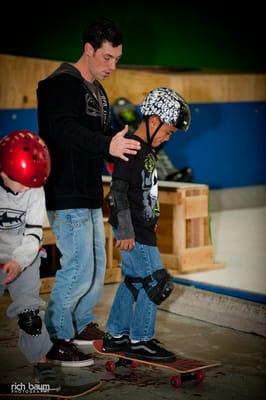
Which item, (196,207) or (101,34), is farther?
(196,207)

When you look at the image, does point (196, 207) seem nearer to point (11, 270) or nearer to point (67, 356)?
point (67, 356)

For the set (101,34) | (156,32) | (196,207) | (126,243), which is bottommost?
(126,243)

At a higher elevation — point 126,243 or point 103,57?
point 103,57

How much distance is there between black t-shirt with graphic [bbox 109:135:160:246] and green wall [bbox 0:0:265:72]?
127 inches

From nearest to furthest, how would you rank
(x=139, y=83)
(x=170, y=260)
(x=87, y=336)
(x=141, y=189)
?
(x=141, y=189) → (x=87, y=336) → (x=170, y=260) → (x=139, y=83)

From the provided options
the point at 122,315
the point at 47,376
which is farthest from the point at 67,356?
the point at 47,376

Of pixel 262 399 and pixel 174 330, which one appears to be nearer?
pixel 262 399

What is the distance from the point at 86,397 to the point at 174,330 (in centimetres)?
142

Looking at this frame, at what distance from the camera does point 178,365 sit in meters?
4.35

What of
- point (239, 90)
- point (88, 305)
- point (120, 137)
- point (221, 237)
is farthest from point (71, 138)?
point (239, 90)

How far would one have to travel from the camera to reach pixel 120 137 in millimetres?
4195

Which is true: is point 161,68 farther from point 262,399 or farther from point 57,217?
point 262,399

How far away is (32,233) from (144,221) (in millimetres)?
699

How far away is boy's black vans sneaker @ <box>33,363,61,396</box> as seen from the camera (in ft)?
13.1
